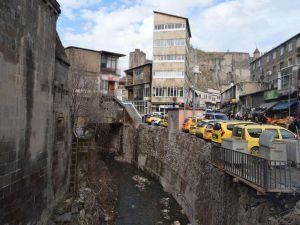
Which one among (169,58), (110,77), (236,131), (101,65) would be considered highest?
(169,58)

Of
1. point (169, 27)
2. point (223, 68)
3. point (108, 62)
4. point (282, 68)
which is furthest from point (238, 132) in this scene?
point (223, 68)

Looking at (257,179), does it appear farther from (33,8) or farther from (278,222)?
(33,8)

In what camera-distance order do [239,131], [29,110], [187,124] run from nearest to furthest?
[29,110] < [239,131] < [187,124]

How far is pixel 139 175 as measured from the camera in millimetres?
30891

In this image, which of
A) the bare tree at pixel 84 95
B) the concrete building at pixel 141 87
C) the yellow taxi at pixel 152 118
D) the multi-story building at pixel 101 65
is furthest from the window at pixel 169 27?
the bare tree at pixel 84 95

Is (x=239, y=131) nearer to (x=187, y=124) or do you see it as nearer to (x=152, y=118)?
(x=187, y=124)

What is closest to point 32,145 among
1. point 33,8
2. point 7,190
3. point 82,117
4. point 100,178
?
point 7,190

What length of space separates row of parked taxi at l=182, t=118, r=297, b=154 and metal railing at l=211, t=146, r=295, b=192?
97.6 inches

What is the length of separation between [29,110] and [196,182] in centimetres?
1091

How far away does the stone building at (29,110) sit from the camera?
9.05 meters

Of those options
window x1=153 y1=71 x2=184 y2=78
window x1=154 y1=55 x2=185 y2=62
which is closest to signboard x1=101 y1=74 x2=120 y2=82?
window x1=153 y1=71 x2=184 y2=78

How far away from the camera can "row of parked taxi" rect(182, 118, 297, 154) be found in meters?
14.2

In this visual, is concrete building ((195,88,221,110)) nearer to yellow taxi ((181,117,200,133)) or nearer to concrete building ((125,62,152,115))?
concrete building ((125,62,152,115))

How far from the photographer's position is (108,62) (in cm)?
5356
